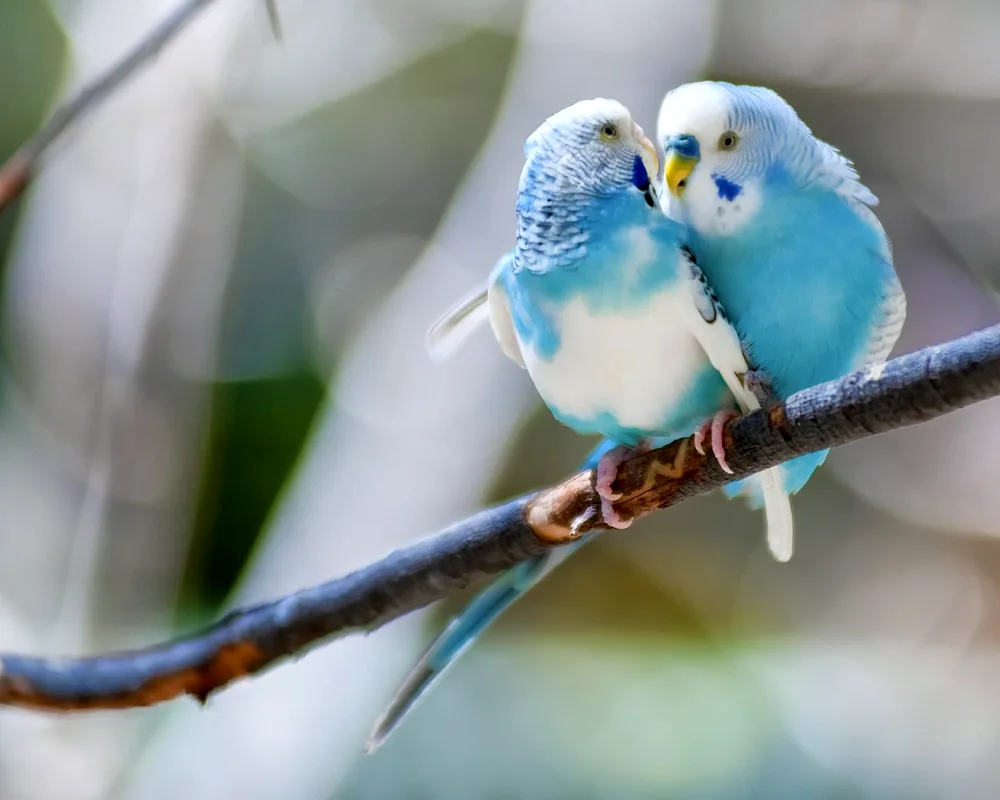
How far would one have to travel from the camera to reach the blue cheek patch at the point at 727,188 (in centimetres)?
72

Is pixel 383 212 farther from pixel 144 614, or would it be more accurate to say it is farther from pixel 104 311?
pixel 144 614

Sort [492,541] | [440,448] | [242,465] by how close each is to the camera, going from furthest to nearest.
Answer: [242,465] < [440,448] < [492,541]

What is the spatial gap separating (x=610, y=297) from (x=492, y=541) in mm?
251

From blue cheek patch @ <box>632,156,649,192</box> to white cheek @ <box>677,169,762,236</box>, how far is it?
3 centimetres

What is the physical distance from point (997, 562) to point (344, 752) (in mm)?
1614

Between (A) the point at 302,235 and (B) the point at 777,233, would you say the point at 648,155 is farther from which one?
(A) the point at 302,235

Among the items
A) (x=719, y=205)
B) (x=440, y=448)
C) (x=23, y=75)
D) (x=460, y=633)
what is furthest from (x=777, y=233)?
(x=23, y=75)

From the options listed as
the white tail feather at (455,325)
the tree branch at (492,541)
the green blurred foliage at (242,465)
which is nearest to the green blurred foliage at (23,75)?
the green blurred foliage at (242,465)

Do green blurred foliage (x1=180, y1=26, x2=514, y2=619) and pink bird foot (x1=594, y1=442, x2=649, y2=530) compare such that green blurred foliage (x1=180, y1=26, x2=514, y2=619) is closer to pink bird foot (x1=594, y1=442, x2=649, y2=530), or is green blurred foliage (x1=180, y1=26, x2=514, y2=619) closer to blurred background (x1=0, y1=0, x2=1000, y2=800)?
blurred background (x1=0, y1=0, x2=1000, y2=800)

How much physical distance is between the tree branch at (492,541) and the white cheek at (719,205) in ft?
0.49

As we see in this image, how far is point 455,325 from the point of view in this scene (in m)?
0.90

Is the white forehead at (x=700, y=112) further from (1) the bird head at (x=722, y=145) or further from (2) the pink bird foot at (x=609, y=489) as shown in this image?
(2) the pink bird foot at (x=609, y=489)

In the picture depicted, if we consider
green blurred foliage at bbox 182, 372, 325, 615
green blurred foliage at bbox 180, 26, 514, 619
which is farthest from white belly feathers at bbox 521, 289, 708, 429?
green blurred foliage at bbox 182, 372, 325, 615

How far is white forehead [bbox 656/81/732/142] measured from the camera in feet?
2.31
